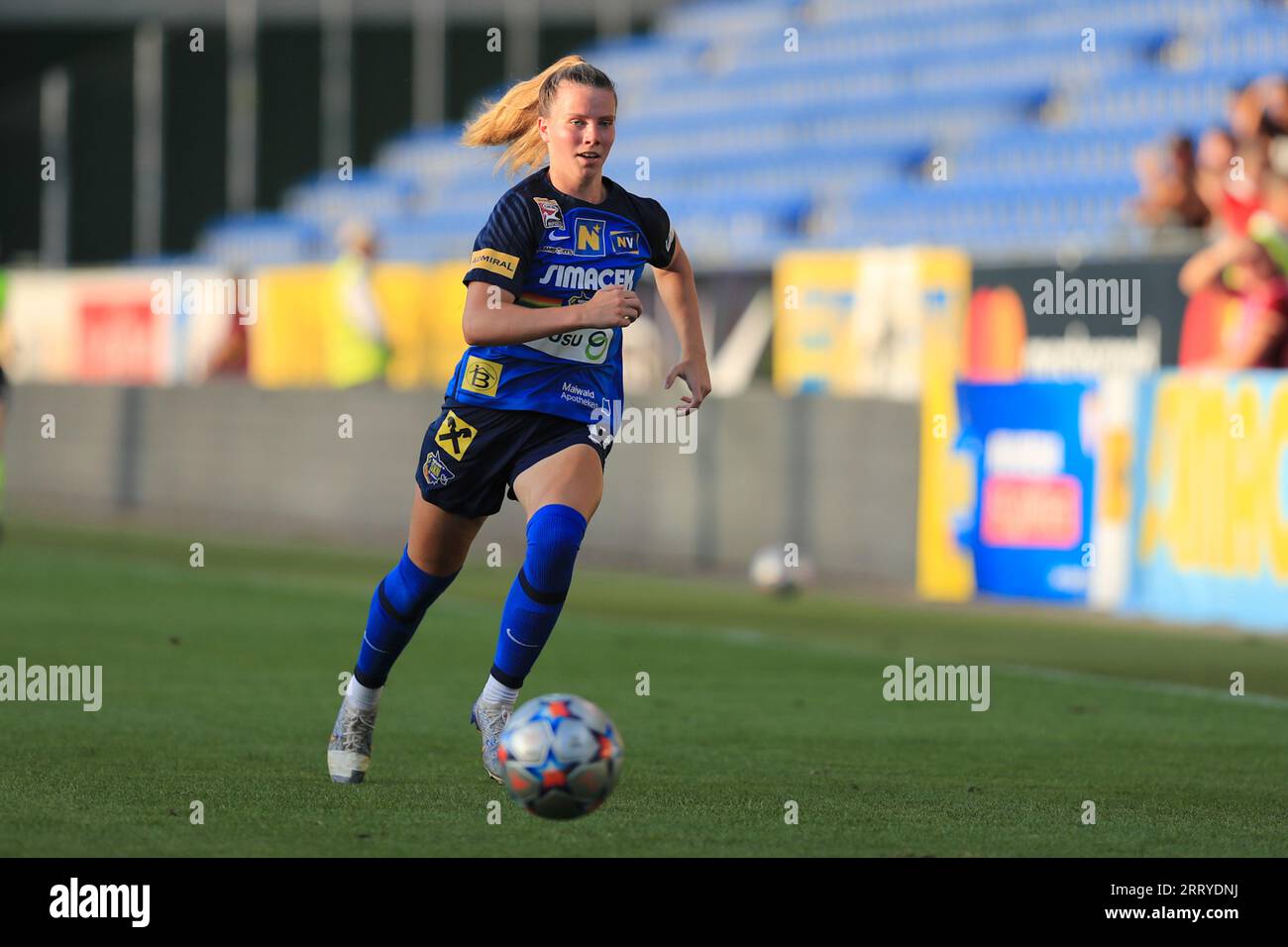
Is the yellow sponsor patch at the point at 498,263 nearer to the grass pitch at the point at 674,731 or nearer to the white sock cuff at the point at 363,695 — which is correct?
the white sock cuff at the point at 363,695

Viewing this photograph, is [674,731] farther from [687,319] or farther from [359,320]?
[359,320]

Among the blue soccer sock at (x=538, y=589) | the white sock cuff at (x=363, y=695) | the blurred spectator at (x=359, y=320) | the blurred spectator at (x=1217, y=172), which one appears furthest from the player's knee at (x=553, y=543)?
the blurred spectator at (x=359, y=320)

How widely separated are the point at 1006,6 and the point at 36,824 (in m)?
20.6

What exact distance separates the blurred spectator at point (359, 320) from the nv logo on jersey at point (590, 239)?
13858mm

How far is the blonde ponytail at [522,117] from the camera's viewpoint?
7.32m

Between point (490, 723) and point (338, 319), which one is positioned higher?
point (338, 319)

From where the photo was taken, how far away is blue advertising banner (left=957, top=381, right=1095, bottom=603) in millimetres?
15102

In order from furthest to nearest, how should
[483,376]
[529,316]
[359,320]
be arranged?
[359,320], [483,376], [529,316]

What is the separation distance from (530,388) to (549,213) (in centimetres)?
53

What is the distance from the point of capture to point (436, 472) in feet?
24.2

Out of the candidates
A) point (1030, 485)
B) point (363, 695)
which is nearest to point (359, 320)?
point (1030, 485)
